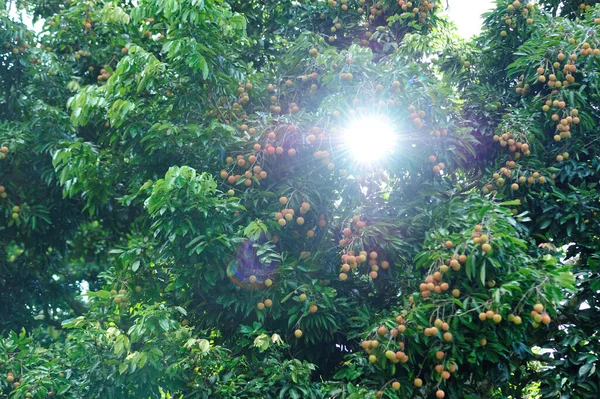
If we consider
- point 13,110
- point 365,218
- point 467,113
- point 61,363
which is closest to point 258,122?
point 365,218

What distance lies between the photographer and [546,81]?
5.41 meters

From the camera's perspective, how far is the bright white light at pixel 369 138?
490 centimetres

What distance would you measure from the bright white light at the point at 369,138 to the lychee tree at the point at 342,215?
0.04 ft

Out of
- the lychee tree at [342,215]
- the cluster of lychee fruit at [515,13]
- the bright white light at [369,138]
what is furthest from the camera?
the cluster of lychee fruit at [515,13]

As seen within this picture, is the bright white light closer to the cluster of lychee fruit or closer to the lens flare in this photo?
the lens flare

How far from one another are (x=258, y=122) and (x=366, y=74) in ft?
2.40

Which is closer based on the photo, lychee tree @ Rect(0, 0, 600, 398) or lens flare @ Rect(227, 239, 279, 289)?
lychee tree @ Rect(0, 0, 600, 398)

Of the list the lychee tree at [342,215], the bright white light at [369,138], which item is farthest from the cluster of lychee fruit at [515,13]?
the bright white light at [369,138]

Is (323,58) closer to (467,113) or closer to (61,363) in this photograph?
(467,113)

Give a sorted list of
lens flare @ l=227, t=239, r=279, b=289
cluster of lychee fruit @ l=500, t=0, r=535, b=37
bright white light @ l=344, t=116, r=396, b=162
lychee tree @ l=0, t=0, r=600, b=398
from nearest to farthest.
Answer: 1. lychee tree @ l=0, t=0, r=600, b=398
2. lens flare @ l=227, t=239, r=279, b=289
3. bright white light @ l=344, t=116, r=396, b=162
4. cluster of lychee fruit @ l=500, t=0, r=535, b=37

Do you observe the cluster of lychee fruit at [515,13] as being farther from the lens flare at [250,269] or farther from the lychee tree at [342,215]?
the lens flare at [250,269]

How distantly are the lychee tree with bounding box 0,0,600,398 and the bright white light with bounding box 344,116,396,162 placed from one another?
0.5 inches

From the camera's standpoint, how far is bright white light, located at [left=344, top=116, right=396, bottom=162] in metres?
4.90

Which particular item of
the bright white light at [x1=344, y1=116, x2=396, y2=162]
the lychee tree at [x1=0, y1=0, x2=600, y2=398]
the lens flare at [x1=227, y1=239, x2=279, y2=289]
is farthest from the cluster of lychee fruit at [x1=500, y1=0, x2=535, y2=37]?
the lens flare at [x1=227, y1=239, x2=279, y2=289]
